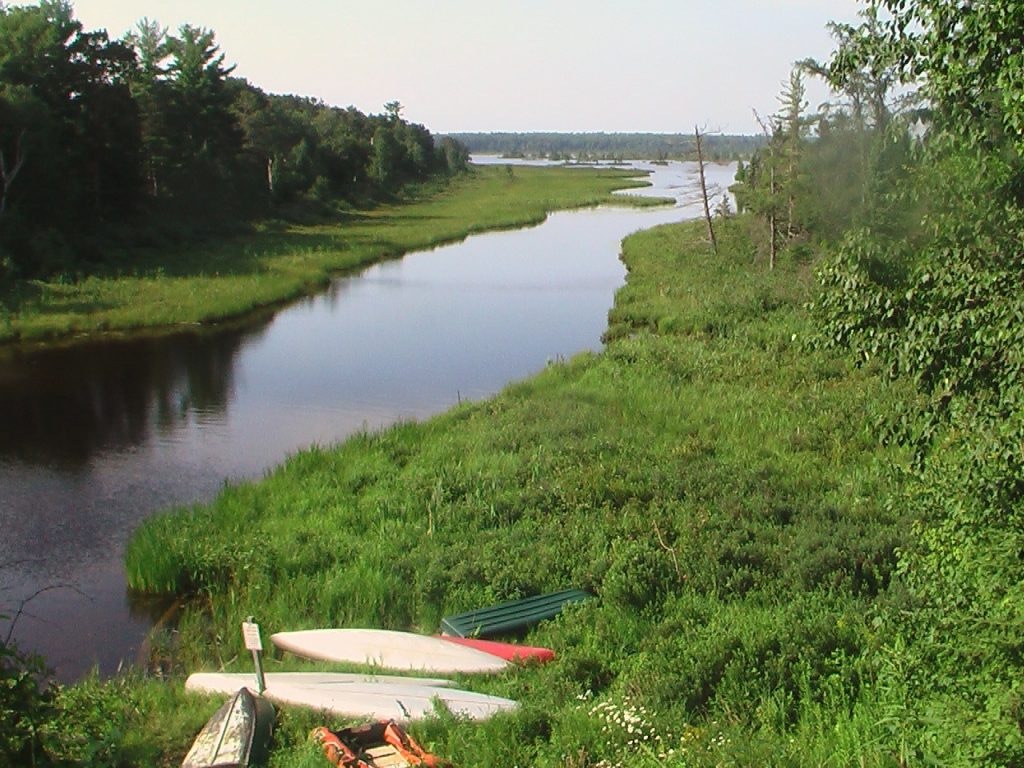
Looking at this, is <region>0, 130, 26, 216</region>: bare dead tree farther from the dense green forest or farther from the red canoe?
the red canoe

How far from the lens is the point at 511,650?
9.27 metres

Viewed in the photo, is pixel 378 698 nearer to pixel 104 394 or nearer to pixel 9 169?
pixel 104 394

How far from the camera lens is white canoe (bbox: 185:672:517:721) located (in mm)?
7945

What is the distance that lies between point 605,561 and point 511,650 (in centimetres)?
215

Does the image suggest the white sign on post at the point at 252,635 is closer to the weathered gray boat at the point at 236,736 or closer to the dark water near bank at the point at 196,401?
the weathered gray boat at the point at 236,736

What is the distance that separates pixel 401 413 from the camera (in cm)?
2083

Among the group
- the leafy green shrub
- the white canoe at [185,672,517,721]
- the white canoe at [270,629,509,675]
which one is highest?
the leafy green shrub

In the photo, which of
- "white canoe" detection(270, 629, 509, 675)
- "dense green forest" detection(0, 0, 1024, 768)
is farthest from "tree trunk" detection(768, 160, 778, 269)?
"white canoe" detection(270, 629, 509, 675)

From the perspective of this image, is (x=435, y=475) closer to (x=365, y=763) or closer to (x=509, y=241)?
(x=365, y=763)

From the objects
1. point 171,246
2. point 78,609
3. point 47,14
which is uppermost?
point 47,14

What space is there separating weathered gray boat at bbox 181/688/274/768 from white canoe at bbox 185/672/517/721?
1.42ft

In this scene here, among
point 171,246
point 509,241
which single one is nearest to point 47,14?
point 171,246

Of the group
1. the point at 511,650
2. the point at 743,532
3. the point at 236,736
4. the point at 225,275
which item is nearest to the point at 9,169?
the point at 225,275

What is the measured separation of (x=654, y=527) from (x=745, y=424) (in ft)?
17.9
